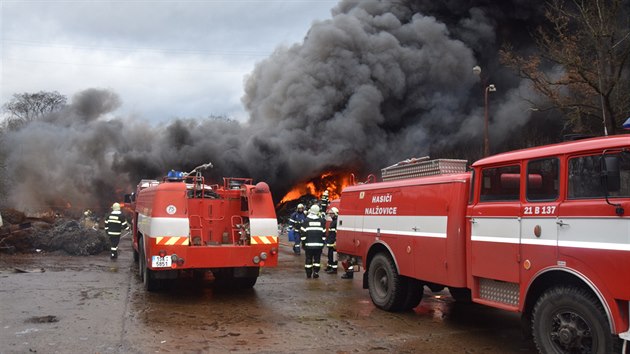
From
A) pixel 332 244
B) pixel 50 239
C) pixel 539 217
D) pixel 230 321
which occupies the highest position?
pixel 539 217

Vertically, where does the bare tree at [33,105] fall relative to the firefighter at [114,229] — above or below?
above

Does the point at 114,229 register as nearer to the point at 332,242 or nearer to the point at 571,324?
the point at 332,242

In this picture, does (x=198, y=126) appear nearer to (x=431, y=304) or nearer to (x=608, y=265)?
(x=431, y=304)

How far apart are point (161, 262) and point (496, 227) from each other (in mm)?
4347

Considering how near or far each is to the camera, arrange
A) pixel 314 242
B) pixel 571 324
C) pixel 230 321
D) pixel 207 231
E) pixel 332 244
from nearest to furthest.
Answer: pixel 571 324 → pixel 230 321 → pixel 207 231 → pixel 314 242 → pixel 332 244

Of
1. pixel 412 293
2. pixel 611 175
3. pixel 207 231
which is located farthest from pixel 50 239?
pixel 611 175

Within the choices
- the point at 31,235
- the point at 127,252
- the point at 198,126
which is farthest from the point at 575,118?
the point at 198,126

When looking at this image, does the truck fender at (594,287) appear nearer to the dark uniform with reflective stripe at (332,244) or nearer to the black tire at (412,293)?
the black tire at (412,293)

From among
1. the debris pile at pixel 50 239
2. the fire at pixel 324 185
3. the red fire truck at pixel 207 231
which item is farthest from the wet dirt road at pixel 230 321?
the fire at pixel 324 185

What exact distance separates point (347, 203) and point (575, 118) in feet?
33.6

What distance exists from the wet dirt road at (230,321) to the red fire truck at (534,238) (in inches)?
23.0

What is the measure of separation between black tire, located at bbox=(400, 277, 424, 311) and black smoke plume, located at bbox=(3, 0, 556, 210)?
18.8m

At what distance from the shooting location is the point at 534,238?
411cm

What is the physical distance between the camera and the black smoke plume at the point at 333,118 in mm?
22078
